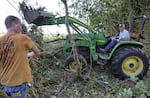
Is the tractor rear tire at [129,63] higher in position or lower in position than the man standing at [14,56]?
lower

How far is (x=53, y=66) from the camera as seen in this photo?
26.5ft

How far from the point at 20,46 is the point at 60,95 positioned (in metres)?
2.71

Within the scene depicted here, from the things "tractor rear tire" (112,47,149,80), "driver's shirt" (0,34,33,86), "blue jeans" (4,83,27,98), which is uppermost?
"driver's shirt" (0,34,33,86)

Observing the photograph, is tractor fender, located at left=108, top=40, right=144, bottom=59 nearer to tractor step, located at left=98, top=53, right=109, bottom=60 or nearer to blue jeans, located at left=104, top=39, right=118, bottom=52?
tractor step, located at left=98, top=53, right=109, bottom=60

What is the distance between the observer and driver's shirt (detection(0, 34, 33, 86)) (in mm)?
4070

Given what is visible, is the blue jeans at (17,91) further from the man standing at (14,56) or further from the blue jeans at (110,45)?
the blue jeans at (110,45)

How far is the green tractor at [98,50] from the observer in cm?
766

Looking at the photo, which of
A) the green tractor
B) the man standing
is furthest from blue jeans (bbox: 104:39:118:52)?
the man standing

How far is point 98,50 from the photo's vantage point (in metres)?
8.18

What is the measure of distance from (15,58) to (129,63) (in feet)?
14.0

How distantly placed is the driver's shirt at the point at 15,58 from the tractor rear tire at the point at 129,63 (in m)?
3.83

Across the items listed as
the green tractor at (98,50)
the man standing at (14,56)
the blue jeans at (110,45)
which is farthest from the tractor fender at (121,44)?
the man standing at (14,56)

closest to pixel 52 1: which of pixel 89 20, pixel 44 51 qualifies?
pixel 89 20

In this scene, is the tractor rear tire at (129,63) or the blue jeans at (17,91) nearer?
the blue jeans at (17,91)
